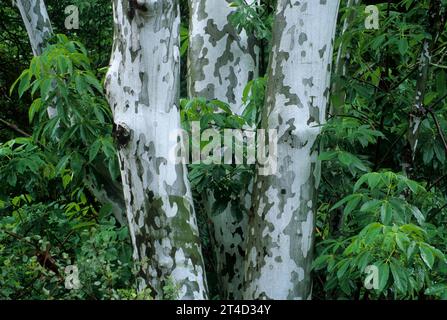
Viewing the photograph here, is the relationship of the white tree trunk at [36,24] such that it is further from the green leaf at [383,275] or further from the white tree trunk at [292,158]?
the green leaf at [383,275]

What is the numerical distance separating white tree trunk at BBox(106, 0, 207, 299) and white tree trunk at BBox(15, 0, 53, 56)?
1329mm

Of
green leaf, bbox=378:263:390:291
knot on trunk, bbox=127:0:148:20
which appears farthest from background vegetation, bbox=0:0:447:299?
knot on trunk, bbox=127:0:148:20

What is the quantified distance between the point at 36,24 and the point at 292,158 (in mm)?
2019

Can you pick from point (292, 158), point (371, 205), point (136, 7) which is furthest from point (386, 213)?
point (136, 7)

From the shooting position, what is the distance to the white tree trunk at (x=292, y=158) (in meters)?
4.15

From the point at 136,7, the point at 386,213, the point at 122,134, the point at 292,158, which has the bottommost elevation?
the point at 386,213

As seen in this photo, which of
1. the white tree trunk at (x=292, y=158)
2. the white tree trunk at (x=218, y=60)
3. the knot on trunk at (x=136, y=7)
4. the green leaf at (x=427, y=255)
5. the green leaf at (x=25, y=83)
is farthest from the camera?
the white tree trunk at (x=218, y=60)

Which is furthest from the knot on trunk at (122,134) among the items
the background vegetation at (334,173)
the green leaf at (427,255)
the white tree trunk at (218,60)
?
the green leaf at (427,255)

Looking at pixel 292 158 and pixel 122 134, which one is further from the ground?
pixel 122 134

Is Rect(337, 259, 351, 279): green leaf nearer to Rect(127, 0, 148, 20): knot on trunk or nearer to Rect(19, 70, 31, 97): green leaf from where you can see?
Rect(127, 0, 148, 20): knot on trunk

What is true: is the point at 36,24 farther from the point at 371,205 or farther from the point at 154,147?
the point at 371,205

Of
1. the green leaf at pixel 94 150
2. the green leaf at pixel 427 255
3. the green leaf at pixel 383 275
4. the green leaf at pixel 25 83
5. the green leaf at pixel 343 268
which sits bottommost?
the green leaf at pixel 343 268

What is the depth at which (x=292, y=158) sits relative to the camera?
13.6 feet

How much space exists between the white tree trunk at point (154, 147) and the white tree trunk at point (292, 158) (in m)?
0.40
